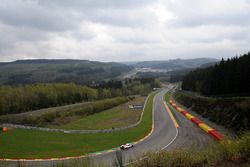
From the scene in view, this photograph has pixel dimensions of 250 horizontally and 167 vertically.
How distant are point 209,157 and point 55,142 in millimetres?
34120

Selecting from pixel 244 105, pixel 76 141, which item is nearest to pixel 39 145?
pixel 76 141

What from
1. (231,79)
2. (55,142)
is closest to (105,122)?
(55,142)

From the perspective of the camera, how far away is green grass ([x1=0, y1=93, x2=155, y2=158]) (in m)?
33.2

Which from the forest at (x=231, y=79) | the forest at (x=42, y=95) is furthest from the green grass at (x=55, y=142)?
the forest at (x=42, y=95)

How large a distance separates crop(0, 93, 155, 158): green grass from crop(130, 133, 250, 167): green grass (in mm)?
23931

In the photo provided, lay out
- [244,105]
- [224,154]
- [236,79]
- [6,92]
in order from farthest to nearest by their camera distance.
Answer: [6,92] < [236,79] < [244,105] < [224,154]

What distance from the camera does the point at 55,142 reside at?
40.1 metres

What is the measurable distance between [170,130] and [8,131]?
30.8 m

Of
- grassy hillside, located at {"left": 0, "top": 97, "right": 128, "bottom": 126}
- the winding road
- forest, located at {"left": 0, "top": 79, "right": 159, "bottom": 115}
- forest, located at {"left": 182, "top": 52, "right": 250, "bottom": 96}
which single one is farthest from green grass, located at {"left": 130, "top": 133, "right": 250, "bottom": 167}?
forest, located at {"left": 0, "top": 79, "right": 159, "bottom": 115}

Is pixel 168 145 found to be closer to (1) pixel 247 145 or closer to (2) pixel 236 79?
(1) pixel 247 145

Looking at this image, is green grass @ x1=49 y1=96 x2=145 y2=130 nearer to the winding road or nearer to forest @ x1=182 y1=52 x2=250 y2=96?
the winding road

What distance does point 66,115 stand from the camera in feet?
245

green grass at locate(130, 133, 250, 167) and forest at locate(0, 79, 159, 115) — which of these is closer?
green grass at locate(130, 133, 250, 167)

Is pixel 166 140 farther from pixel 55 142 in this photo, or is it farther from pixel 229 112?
pixel 55 142
